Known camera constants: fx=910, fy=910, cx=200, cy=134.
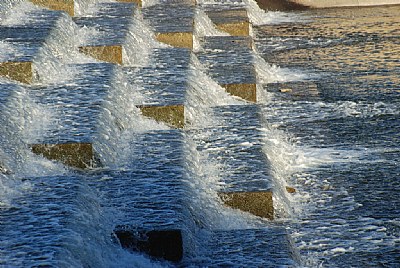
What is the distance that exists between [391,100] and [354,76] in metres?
0.68

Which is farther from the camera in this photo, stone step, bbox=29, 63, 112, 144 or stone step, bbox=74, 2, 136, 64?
stone step, bbox=74, 2, 136, 64

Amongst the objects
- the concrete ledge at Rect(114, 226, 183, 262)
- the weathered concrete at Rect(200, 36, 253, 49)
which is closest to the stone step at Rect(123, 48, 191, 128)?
the weathered concrete at Rect(200, 36, 253, 49)

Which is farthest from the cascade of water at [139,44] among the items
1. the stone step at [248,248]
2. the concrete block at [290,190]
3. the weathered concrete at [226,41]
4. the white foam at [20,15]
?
the stone step at [248,248]

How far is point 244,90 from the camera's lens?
6.03 m

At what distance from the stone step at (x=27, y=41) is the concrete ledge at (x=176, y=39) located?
2.95 feet

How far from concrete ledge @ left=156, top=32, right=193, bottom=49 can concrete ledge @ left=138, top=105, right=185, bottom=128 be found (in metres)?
1.82

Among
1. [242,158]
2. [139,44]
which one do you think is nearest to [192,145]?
[242,158]

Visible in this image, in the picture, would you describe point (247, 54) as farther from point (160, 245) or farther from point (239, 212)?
point (160, 245)

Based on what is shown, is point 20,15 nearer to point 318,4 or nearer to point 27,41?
point 27,41

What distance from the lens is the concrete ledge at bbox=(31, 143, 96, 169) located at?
416cm

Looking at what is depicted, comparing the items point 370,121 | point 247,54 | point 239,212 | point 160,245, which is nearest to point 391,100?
point 370,121

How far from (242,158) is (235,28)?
144 inches

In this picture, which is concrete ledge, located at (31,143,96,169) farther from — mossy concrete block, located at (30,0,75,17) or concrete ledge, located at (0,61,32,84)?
mossy concrete block, located at (30,0,75,17)

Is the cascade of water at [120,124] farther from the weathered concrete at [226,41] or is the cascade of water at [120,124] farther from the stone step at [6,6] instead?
the weathered concrete at [226,41]
